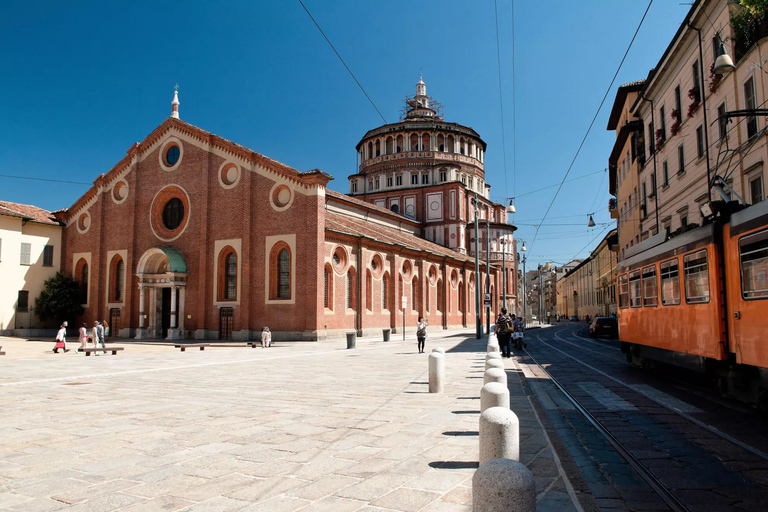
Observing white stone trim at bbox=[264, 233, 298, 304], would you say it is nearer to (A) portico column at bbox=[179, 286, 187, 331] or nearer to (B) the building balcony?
(A) portico column at bbox=[179, 286, 187, 331]

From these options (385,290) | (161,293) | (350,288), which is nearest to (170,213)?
(161,293)

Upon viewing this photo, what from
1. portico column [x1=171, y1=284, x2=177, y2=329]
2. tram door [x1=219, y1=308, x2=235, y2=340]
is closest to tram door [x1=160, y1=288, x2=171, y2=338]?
portico column [x1=171, y1=284, x2=177, y2=329]

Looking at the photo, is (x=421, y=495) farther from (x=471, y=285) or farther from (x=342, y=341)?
(x=471, y=285)

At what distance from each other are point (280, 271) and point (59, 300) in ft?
58.0

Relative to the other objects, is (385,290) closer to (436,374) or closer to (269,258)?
(269,258)

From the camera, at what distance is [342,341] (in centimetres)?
3023

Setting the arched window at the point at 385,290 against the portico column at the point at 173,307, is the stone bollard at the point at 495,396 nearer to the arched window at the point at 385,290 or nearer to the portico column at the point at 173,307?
the portico column at the point at 173,307

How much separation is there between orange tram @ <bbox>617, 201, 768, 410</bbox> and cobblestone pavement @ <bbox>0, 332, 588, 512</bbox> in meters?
3.32

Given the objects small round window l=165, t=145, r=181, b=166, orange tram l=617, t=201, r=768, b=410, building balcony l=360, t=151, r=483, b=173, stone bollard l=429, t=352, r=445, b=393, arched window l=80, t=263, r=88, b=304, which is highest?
building balcony l=360, t=151, r=483, b=173

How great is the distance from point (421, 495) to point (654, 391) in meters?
8.16

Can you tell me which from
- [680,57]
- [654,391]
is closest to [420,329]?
[654,391]

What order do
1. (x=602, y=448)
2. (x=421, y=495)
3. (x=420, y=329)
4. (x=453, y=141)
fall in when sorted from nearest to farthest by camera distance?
(x=421, y=495) → (x=602, y=448) → (x=420, y=329) → (x=453, y=141)

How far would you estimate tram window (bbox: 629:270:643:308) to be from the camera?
1365 centimetres

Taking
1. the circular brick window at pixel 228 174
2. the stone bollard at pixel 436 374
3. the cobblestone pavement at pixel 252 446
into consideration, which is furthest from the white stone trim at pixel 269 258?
the stone bollard at pixel 436 374
